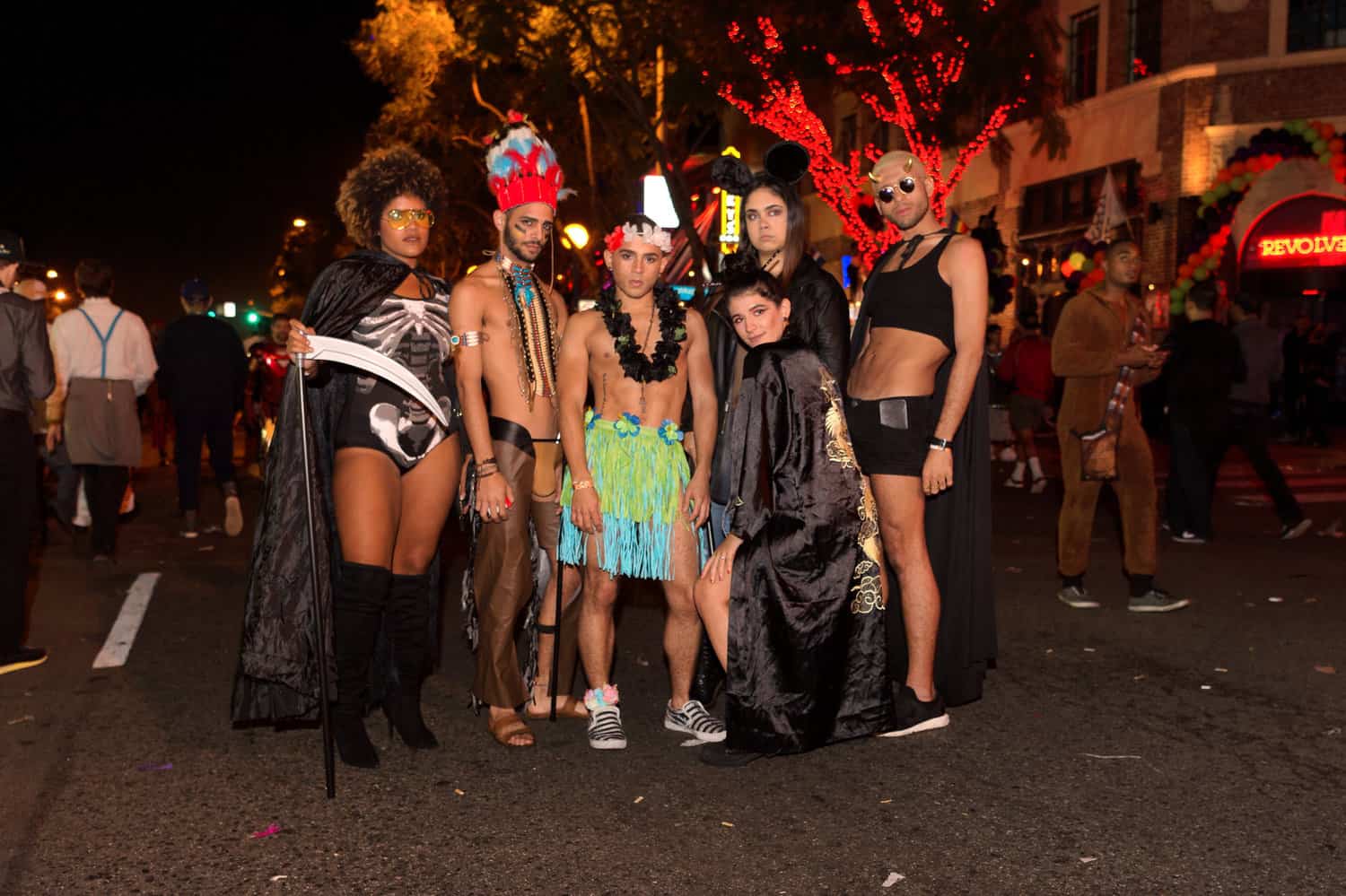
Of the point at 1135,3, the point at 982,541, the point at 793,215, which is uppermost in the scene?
the point at 1135,3

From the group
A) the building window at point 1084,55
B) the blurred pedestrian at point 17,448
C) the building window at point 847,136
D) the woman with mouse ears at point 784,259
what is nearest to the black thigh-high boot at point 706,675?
the woman with mouse ears at point 784,259

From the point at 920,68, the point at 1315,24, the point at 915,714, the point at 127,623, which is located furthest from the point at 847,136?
the point at 915,714

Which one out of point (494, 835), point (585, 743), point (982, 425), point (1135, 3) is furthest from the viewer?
point (1135, 3)

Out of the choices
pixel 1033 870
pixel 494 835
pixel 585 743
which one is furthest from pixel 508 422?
pixel 1033 870

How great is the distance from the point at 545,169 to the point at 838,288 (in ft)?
4.02

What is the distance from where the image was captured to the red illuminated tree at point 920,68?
2219cm

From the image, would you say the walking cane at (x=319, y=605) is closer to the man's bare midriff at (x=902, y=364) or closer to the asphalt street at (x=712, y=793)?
the asphalt street at (x=712, y=793)

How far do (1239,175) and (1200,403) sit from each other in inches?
515

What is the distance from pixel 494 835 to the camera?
4047 mm

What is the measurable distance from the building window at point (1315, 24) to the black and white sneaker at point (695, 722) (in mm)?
20549

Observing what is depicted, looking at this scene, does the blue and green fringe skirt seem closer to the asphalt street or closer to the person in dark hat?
the asphalt street

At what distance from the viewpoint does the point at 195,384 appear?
10922mm

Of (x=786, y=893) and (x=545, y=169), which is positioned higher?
(x=545, y=169)

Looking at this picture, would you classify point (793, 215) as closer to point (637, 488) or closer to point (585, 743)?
point (637, 488)
